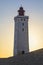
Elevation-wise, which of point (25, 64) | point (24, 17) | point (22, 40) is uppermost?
point (24, 17)

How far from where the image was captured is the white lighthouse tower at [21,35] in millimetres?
46938

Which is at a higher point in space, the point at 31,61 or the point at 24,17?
the point at 24,17

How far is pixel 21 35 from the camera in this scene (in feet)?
155

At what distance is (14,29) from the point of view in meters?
48.9

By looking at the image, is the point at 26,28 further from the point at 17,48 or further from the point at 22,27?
the point at 17,48

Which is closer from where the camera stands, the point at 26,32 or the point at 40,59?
the point at 40,59

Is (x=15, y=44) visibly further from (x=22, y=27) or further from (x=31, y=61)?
(x=31, y=61)

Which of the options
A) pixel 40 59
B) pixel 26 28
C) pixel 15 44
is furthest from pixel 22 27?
pixel 40 59

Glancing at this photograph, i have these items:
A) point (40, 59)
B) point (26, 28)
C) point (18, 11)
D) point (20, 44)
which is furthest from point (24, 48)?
point (40, 59)

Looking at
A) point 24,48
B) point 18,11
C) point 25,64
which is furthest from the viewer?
point 18,11

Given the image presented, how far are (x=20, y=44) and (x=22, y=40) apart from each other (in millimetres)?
951

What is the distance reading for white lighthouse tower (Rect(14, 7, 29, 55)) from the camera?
46938 mm

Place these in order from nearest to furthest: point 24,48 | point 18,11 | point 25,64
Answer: point 25,64 < point 24,48 < point 18,11

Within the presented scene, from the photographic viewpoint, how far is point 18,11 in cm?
5031
